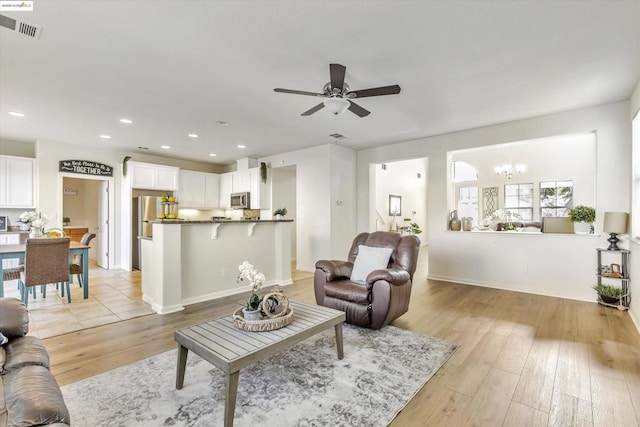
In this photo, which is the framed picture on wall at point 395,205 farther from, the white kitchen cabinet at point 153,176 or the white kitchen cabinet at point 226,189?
the white kitchen cabinet at point 153,176

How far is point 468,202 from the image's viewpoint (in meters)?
9.84

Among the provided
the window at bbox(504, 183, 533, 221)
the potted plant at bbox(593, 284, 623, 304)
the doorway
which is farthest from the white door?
the window at bbox(504, 183, 533, 221)

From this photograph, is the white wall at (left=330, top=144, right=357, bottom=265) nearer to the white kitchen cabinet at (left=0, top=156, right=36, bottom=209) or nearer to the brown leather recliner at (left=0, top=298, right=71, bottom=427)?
the brown leather recliner at (left=0, top=298, right=71, bottom=427)

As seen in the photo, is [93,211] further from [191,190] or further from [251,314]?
[251,314]

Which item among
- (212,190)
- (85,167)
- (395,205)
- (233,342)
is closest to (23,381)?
(233,342)

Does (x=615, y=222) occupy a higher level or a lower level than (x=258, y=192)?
lower

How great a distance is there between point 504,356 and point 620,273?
2695 mm

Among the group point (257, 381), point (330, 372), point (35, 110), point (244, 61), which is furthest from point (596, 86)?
point (35, 110)

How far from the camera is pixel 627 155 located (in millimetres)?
A: 3844

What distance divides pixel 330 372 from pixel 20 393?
5.83 ft

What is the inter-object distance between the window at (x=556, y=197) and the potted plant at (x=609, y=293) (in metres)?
5.01

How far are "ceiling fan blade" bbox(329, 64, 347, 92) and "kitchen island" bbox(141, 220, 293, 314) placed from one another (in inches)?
101

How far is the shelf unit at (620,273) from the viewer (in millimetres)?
3787

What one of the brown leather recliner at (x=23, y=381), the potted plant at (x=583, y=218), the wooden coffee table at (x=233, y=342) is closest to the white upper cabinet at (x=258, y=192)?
the wooden coffee table at (x=233, y=342)
